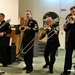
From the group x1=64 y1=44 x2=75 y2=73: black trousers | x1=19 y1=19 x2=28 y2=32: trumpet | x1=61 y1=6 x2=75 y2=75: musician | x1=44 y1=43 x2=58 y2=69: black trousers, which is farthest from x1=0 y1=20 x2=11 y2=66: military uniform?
x1=64 y1=44 x2=75 y2=73: black trousers

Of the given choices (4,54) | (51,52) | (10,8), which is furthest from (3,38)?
(10,8)

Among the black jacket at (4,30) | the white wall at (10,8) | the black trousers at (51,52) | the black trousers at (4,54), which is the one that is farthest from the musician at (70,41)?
the white wall at (10,8)

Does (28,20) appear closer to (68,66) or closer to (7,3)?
(68,66)

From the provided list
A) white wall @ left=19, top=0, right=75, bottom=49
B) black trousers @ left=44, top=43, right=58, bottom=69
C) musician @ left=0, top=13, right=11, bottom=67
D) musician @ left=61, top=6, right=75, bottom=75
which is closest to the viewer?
musician @ left=61, top=6, right=75, bottom=75

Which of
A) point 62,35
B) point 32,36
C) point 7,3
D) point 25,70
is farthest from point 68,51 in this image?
point 62,35

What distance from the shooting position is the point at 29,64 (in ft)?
18.2

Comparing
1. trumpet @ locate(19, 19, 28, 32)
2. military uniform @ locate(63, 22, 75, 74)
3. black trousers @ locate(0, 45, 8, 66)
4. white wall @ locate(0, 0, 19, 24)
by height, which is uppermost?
white wall @ locate(0, 0, 19, 24)

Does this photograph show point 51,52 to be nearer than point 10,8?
Yes

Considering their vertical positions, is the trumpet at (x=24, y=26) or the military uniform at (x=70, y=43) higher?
the trumpet at (x=24, y=26)

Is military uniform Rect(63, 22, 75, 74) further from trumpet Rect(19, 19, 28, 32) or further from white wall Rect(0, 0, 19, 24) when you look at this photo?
white wall Rect(0, 0, 19, 24)

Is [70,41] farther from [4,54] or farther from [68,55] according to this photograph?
[4,54]

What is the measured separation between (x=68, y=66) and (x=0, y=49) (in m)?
2.30

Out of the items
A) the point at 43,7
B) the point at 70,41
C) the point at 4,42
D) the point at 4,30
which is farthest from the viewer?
the point at 43,7

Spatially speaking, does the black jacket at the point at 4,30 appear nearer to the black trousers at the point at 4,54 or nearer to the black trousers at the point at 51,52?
the black trousers at the point at 4,54
